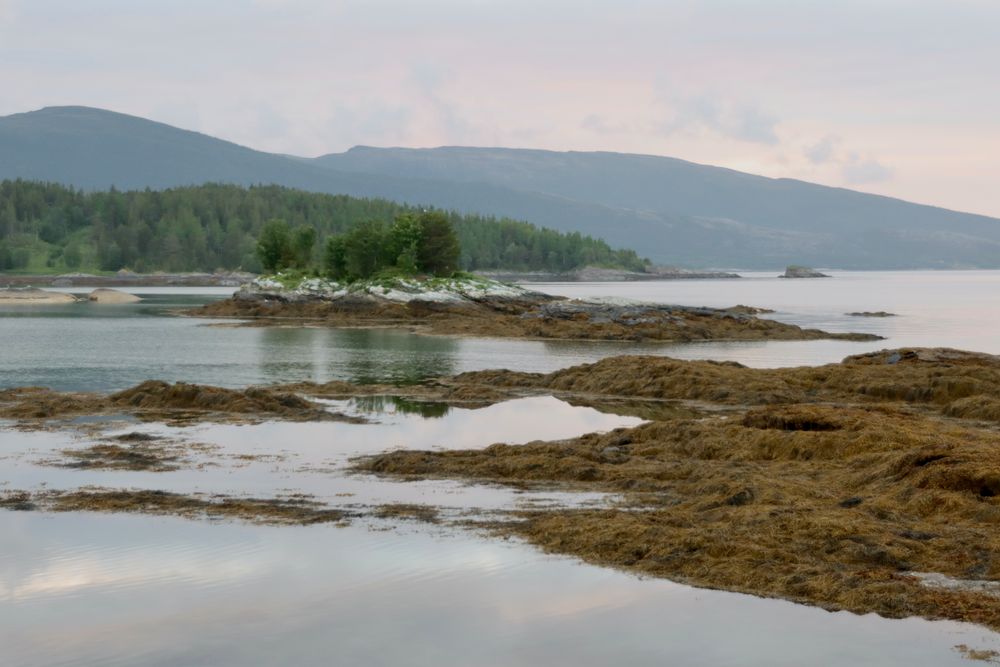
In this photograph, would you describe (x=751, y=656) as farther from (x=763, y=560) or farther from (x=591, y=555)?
(x=591, y=555)

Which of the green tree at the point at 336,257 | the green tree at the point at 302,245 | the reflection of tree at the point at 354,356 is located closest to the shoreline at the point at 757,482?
the reflection of tree at the point at 354,356

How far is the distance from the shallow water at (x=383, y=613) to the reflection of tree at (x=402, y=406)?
16877mm

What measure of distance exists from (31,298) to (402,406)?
125287 millimetres

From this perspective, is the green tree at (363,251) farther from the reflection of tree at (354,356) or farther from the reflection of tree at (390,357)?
the reflection of tree at (390,357)

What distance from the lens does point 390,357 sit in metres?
55.6

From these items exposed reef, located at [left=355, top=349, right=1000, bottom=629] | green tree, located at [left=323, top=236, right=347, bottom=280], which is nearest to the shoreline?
exposed reef, located at [left=355, top=349, right=1000, bottom=629]

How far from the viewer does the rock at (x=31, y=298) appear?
143 m

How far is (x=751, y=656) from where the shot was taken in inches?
460

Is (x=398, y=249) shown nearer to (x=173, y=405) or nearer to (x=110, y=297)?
(x=110, y=297)

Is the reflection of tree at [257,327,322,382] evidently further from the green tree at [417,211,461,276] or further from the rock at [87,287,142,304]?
the rock at [87,287,142,304]

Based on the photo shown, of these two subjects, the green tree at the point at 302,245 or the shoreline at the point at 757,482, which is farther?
the green tree at the point at 302,245

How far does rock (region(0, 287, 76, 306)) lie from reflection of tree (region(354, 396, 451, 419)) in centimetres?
11601

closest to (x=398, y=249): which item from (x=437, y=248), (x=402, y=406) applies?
(x=437, y=248)

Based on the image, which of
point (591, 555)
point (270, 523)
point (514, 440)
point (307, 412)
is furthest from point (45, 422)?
point (591, 555)
